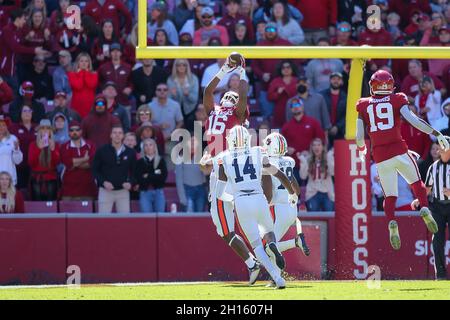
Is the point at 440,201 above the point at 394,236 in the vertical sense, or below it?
above

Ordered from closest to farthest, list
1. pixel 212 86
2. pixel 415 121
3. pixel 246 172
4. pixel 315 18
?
pixel 246 172, pixel 415 121, pixel 212 86, pixel 315 18

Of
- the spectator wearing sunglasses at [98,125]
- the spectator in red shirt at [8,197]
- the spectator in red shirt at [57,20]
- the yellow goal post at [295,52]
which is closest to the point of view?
the yellow goal post at [295,52]

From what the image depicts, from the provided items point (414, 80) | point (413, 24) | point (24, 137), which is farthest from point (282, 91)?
point (24, 137)

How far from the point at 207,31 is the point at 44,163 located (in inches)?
113

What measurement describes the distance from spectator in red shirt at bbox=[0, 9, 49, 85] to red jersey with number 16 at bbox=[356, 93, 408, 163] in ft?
20.6

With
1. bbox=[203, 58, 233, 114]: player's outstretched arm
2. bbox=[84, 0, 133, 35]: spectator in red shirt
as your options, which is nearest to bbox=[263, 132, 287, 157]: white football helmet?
bbox=[203, 58, 233, 114]: player's outstretched arm

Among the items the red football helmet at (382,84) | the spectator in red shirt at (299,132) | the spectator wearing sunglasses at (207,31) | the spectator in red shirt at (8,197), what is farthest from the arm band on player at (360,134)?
the spectator in red shirt at (8,197)

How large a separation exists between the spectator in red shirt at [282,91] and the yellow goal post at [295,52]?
9.47 ft

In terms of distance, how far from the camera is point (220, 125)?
1326 cm

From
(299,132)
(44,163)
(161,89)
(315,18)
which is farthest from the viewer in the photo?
(315,18)

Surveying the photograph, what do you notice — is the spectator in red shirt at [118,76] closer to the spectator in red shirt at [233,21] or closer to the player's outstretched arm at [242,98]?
the spectator in red shirt at [233,21]

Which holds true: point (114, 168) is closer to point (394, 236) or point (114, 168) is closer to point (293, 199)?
point (293, 199)

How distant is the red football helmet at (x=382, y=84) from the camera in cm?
1254

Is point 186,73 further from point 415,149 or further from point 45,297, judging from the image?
point 45,297
